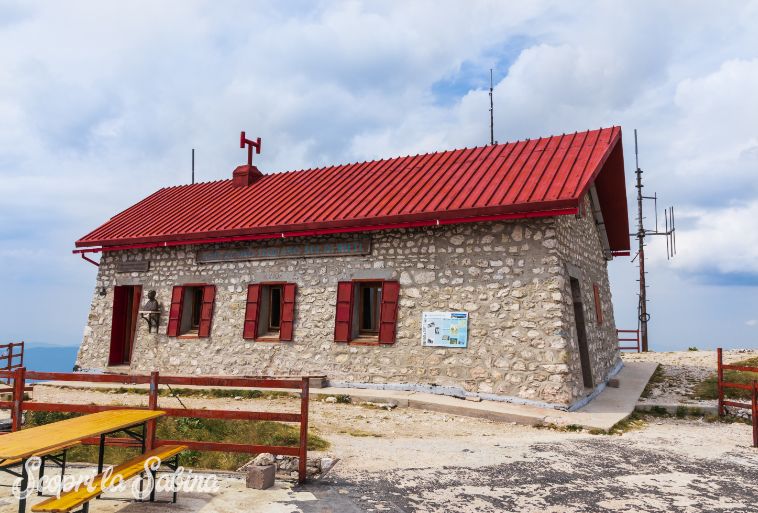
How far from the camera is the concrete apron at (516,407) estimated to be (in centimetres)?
877

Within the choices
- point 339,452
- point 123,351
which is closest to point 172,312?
point 123,351

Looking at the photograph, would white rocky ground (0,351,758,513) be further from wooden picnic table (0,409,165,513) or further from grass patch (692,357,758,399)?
grass patch (692,357,758,399)

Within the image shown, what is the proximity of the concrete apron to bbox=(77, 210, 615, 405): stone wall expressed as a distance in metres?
0.35

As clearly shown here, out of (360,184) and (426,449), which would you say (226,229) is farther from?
(426,449)

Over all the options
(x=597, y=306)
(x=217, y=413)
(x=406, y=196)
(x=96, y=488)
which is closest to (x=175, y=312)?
(x=406, y=196)

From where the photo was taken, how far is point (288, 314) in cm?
1220

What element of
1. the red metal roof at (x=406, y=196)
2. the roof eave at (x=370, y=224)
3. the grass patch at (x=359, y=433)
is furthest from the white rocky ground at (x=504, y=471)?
the red metal roof at (x=406, y=196)

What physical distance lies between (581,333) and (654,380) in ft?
11.8

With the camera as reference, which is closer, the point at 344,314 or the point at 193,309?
the point at 344,314

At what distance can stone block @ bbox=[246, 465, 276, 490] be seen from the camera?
5039 mm

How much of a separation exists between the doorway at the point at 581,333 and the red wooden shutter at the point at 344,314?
15.5 ft

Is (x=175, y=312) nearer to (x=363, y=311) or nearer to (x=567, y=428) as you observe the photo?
(x=363, y=311)

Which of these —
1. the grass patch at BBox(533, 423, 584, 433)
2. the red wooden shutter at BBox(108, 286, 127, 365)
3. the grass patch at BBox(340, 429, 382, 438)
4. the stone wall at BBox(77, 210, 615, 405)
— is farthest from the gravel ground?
the red wooden shutter at BBox(108, 286, 127, 365)

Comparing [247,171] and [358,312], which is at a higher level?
[247,171]
